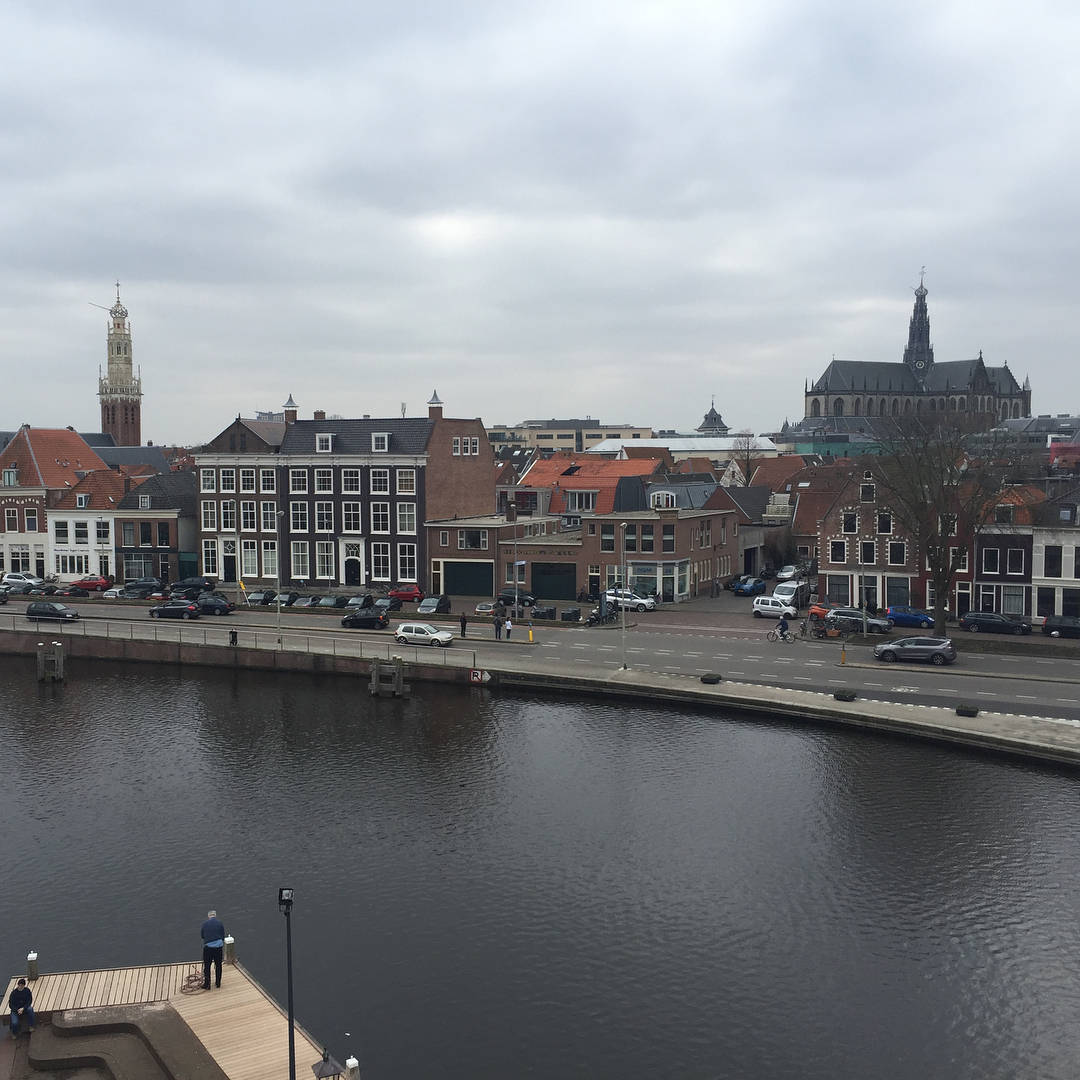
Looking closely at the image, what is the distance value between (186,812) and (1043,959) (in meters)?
25.9

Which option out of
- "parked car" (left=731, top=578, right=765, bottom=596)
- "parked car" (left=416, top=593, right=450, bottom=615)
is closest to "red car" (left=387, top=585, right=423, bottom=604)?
"parked car" (left=416, top=593, right=450, bottom=615)

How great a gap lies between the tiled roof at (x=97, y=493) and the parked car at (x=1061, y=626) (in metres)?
70.2

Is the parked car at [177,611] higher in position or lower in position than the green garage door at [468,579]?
lower

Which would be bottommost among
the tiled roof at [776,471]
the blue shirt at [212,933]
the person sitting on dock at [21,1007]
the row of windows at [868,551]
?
the person sitting on dock at [21,1007]

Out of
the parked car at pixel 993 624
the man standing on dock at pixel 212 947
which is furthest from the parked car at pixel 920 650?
the man standing on dock at pixel 212 947

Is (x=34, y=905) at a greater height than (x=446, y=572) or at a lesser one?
lesser

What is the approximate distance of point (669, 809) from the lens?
3462 cm

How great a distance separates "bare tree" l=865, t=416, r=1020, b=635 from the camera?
194 ft

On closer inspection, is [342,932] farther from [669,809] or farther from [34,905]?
[669,809]

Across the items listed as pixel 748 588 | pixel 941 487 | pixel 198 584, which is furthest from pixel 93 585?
pixel 941 487

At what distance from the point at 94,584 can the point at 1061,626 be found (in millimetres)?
68157

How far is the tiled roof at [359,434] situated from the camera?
7994 cm

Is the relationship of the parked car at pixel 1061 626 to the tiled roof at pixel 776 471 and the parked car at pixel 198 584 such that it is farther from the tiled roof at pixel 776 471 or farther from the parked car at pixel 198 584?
the parked car at pixel 198 584

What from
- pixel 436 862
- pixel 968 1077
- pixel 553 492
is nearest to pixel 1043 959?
pixel 968 1077
